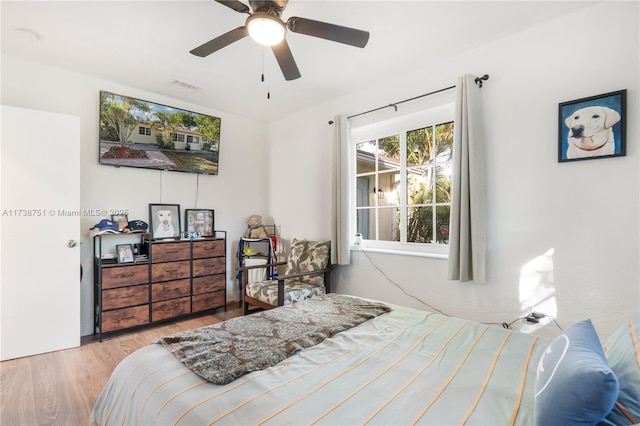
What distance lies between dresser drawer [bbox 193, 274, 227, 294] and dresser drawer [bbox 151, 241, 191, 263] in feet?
Answer: 1.08

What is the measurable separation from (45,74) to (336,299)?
136 inches

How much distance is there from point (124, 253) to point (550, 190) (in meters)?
3.87

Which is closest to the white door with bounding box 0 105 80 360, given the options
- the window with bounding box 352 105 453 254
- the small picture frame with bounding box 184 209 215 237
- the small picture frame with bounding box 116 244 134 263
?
the small picture frame with bounding box 116 244 134 263

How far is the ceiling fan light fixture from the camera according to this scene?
5.51 feet

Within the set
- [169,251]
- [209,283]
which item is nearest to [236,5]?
[169,251]

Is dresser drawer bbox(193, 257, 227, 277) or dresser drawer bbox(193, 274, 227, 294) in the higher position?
dresser drawer bbox(193, 257, 227, 277)

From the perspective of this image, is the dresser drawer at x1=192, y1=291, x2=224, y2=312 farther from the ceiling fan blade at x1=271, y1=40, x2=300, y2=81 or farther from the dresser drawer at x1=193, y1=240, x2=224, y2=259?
the ceiling fan blade at x1=271, y1=40, x2=300, y2=81

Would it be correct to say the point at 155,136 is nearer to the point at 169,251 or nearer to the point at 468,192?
the point at 169,251

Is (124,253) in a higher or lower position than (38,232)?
lower

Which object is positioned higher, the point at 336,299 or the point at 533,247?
the point at 533,247

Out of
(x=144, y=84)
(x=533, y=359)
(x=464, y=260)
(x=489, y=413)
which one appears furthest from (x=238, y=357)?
(x=144, y=84)

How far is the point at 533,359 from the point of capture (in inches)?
51.7

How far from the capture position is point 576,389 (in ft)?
2.55

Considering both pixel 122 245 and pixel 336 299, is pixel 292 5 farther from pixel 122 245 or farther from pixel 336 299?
pixel 122 245
